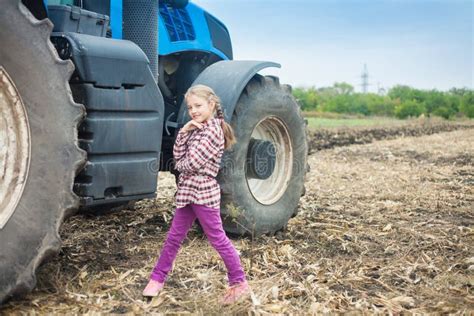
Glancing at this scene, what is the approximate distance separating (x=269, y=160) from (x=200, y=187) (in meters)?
1.56

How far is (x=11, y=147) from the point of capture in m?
3.41

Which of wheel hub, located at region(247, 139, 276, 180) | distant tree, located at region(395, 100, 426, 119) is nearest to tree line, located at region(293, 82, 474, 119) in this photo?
distant tree, located at region(395, 100, 426, 119)

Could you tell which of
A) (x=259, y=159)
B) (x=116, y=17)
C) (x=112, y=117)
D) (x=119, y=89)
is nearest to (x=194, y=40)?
(x=116, y=17)

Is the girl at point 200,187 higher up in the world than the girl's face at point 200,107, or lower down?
lower down

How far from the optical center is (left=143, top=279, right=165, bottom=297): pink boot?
380 cm

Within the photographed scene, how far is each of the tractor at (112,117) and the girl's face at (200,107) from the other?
51cm

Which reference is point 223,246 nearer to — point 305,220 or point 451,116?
point 305,220

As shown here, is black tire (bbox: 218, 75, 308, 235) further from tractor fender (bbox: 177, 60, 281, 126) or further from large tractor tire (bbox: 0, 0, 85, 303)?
large tractor tire (bbox: 0, 0, 85, 303)

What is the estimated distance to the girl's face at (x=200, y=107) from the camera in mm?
3842

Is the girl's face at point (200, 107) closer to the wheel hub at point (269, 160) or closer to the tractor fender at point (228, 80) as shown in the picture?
the tractor fender at point (228, 80)

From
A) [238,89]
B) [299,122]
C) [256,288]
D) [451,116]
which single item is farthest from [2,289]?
[451,116]

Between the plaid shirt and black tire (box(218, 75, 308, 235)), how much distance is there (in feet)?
3.29

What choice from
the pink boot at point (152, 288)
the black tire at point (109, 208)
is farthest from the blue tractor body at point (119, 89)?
the black tire at point (109, 208)

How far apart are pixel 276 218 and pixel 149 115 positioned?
1.60m
